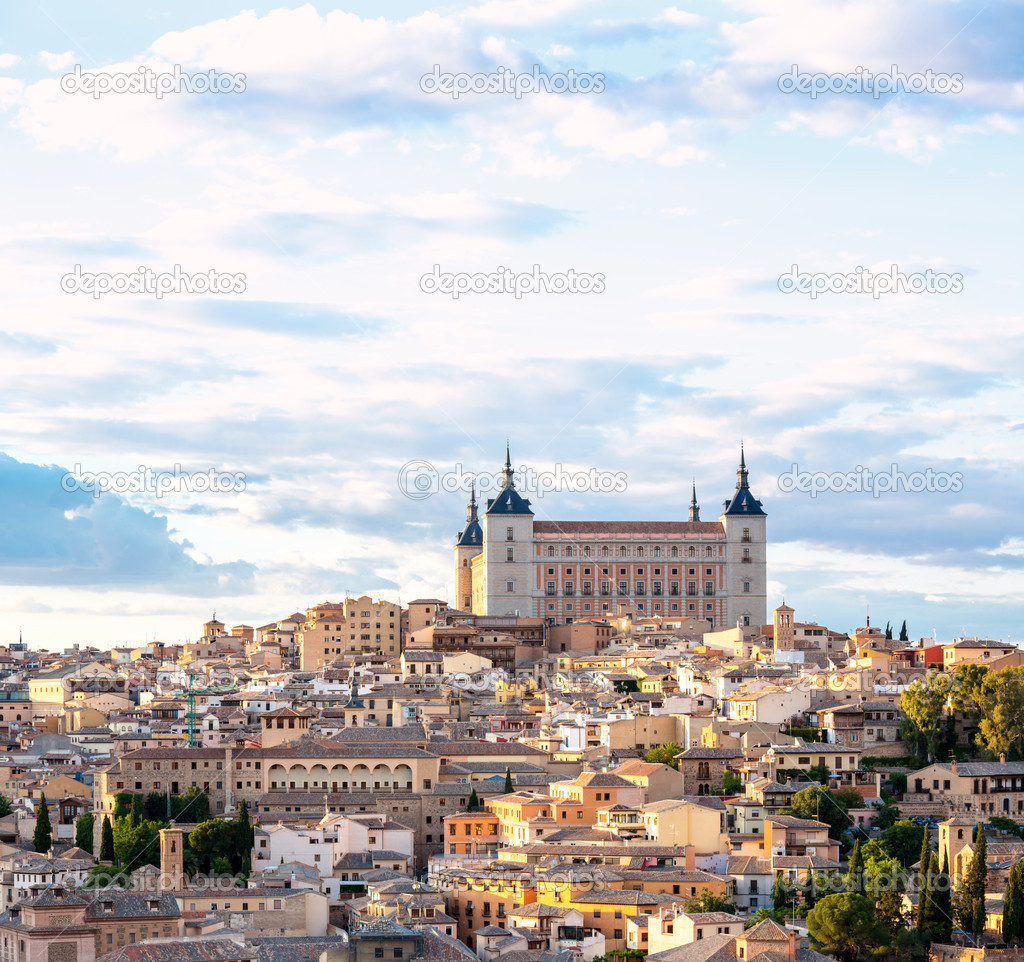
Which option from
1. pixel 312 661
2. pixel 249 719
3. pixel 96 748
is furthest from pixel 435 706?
pixel 312 661

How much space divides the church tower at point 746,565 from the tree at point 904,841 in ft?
169

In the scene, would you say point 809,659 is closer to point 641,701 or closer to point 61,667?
point 641,701

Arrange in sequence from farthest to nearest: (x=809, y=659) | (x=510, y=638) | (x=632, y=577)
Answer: (x=632, y=577) < (x=510, y=638) < (x=809, y=659)

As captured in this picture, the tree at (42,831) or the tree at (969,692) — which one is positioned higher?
the tree at (969,692)

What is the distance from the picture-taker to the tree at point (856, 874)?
45.8 metres

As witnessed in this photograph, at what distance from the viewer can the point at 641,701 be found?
6600cm

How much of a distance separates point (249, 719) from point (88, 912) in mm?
23784

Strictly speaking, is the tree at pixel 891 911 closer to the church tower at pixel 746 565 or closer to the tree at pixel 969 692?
the tree at pixel 969 692

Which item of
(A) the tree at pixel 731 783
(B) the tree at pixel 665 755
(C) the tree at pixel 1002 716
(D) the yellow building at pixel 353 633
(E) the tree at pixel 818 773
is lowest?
(A) the tree at pixel 731 783

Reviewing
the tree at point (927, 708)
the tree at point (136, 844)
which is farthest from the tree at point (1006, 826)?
the tree at point (136, 844)

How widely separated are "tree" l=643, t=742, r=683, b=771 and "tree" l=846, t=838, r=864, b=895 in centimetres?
919

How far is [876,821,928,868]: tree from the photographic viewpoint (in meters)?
48.2

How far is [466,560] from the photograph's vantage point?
110250mm

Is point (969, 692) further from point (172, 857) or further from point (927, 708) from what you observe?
point (172, 857)
